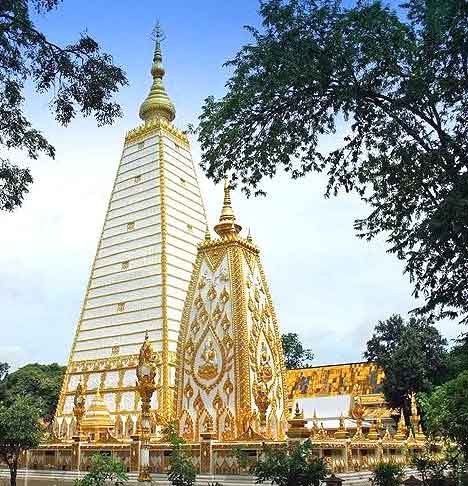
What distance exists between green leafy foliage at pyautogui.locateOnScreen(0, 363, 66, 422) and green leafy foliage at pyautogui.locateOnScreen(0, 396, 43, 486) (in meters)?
32.2

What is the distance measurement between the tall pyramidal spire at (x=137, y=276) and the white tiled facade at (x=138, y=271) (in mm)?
65

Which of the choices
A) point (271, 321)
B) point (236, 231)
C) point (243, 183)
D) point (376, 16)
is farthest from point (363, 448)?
point (376, 16)

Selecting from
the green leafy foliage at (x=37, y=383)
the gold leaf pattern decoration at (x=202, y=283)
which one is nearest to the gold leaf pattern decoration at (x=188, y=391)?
the gold leaf pattern decoration at (x=202, y=283)

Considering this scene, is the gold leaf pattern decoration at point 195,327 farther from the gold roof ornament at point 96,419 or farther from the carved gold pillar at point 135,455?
the gold roof ornament at point 96,419

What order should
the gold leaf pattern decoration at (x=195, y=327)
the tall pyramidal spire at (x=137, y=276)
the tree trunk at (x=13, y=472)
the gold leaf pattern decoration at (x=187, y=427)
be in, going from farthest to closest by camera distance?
the tall pyramidal spire at (x=137, y=276) → the gold leaf pattern decoration at (x=195, y=327) → the gold leaf pattern decoration at (x=187, y=427) → the tree trunk at (x=13, y=472)

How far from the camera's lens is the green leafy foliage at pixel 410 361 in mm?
43156

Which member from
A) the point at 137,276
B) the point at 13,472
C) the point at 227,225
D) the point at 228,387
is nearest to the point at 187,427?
the point at 228,387

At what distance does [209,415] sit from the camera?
2314 centimetres

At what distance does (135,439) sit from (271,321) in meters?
8.22

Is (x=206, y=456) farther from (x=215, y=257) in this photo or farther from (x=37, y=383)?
(x=37, y=383)

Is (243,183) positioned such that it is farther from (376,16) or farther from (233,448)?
(233,448)

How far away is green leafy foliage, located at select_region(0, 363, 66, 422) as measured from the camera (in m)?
53.0

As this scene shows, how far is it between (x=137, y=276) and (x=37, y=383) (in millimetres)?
23146

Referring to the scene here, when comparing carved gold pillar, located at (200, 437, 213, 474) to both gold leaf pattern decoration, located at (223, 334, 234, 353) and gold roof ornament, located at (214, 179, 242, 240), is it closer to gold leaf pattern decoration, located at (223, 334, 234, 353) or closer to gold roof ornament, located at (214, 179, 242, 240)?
gold leaf pattern decoration, located at (223, 334, 234, 353)
